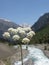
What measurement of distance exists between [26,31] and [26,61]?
13.2 m

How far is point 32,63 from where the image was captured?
75.9 ft

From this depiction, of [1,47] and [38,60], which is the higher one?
[1,47]

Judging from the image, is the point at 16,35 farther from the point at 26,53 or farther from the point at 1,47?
the point at 1,47

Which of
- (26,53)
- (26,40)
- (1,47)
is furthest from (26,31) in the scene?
(1,47)

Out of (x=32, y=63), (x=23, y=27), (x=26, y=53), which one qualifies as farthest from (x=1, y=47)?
(x=23, y=27)

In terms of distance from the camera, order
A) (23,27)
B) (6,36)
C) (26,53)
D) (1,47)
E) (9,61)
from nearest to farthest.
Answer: (6,36), (23,27), (9,61), (26,53), (1,47)

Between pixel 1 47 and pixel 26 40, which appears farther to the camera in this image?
pixel 1 47

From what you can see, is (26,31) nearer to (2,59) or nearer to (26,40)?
(26,40)

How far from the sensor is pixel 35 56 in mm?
25625

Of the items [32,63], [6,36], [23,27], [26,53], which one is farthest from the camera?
[26,53]

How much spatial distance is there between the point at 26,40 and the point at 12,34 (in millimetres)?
723

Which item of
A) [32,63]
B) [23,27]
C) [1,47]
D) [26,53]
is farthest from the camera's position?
[1,47]

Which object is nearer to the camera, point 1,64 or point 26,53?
point 1,64

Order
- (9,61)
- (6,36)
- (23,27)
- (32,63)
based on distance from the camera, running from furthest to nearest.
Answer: (9,61) → (32,63) → (23,27) → (6,36)
